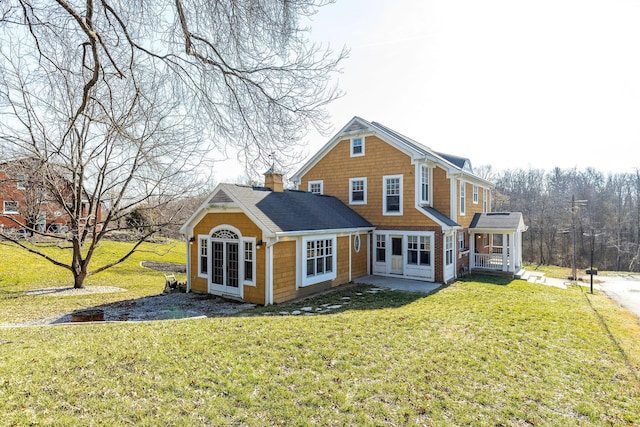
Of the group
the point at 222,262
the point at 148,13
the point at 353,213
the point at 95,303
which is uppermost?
the point at 148,13

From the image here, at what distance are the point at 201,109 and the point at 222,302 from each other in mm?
7841

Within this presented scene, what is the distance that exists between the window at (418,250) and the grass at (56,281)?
463 inches

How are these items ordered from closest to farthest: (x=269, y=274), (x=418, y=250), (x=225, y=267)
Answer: (x=269, y=274), (x=225, y=267), (x=418, y=250)

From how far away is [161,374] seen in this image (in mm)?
5168

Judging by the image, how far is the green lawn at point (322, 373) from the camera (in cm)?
436

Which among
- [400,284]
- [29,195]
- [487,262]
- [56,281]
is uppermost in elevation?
[29,195]

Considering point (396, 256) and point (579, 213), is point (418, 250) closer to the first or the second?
point (396, 256)

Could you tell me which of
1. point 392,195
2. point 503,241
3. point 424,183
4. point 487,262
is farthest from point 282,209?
point 487,262

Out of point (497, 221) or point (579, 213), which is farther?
point (579, 213)

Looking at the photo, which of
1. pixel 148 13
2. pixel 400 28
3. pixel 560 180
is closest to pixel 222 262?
pixel 148 13

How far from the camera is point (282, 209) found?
43.9 feet

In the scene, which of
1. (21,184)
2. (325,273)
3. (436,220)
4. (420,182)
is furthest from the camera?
(420,182)

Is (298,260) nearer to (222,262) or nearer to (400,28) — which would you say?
(222,262)

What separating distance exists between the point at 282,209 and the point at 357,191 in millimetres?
6251
